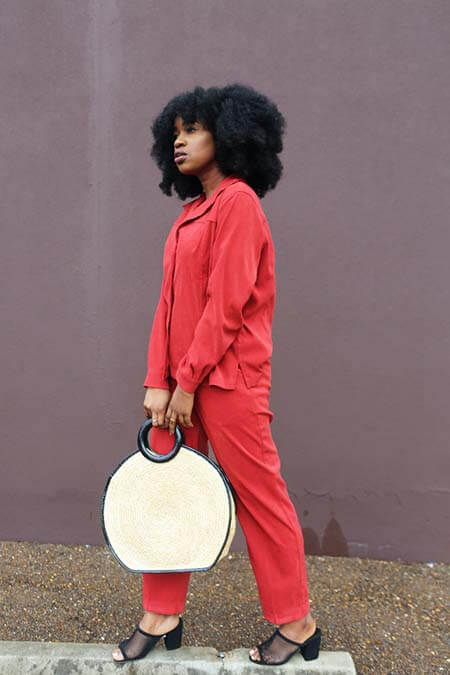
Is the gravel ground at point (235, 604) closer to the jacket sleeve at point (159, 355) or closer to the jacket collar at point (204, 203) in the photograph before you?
the jacket sleeve at point (159, 355)

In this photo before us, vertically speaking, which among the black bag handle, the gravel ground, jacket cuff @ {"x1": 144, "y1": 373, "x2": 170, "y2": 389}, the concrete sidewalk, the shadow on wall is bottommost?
the gravel ground

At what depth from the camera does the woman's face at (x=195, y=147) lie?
193 cm

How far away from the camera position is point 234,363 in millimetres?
1828

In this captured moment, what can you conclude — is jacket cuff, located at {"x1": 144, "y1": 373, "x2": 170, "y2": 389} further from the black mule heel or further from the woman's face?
the black mule heel

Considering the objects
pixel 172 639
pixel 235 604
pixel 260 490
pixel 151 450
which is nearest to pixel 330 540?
pixel 235 604

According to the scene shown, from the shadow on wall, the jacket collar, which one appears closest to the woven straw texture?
the jacket collar

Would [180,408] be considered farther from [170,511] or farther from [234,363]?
[170,511]

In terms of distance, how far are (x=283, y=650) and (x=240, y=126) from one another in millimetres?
1808

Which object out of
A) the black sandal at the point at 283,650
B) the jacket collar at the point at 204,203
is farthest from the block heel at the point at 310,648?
the jacket collar at the point at 204,203

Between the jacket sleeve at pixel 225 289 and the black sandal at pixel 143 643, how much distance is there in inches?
36.2

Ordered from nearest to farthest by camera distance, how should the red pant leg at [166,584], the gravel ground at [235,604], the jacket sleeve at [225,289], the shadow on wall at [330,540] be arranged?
the jacket sleeve at [225,289] < the red pant leg at [166,584] < the gravel ground at [235,604] < the shadow on wall at [330,540]

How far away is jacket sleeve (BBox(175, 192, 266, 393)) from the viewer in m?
1.75

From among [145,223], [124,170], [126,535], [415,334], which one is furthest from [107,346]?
[415,334]

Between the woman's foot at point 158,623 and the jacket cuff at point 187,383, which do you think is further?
the woman's foot at point 158,623
